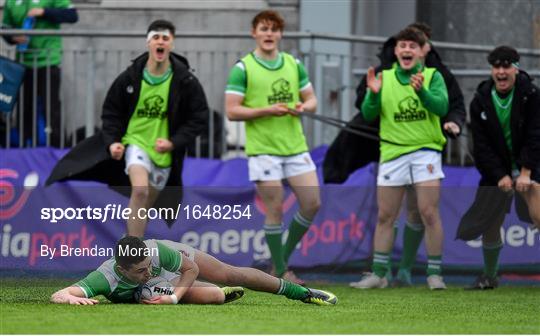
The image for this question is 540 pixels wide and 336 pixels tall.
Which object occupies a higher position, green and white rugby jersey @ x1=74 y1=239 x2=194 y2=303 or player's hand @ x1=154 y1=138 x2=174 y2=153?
player's hand @ x1=154 y1=138 x2=174 y2=153

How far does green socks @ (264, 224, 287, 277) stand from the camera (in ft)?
43.4

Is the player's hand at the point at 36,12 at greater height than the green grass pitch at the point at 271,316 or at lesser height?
greater

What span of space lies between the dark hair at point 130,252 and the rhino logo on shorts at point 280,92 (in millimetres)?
3388

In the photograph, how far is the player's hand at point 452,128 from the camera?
537 inches

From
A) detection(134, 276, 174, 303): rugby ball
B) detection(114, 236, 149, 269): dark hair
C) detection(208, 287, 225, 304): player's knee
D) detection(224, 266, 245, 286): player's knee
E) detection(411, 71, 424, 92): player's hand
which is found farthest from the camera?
detection(411, 71, 424, 92): player's hand

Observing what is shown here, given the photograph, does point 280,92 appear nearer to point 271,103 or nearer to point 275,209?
point 271,103

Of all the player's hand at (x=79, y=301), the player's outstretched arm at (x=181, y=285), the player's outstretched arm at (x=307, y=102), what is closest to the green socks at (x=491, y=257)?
the player's outstretched arm at (x=307, y=102)

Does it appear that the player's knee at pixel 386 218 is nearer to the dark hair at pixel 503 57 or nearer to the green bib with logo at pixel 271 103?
the green bib with logo at pixel 271 103

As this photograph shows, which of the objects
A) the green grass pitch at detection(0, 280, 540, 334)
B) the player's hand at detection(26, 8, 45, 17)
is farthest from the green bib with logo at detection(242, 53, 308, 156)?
the player's hand at detection(26, 8, 45, 17)

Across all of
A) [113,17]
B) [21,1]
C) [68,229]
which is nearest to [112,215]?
[68,229]

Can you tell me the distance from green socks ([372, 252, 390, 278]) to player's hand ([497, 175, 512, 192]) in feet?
3.65

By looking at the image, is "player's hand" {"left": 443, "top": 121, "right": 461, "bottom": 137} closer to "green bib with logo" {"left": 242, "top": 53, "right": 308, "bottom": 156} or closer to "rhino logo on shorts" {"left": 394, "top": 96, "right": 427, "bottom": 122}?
"rhino logo on shorts" {"left": 394, "top": 96, "right": 427, "bottom": 122}

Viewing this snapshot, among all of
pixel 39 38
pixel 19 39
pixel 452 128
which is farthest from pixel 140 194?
pixel 39 38

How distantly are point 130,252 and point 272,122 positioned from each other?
3.45 meters
